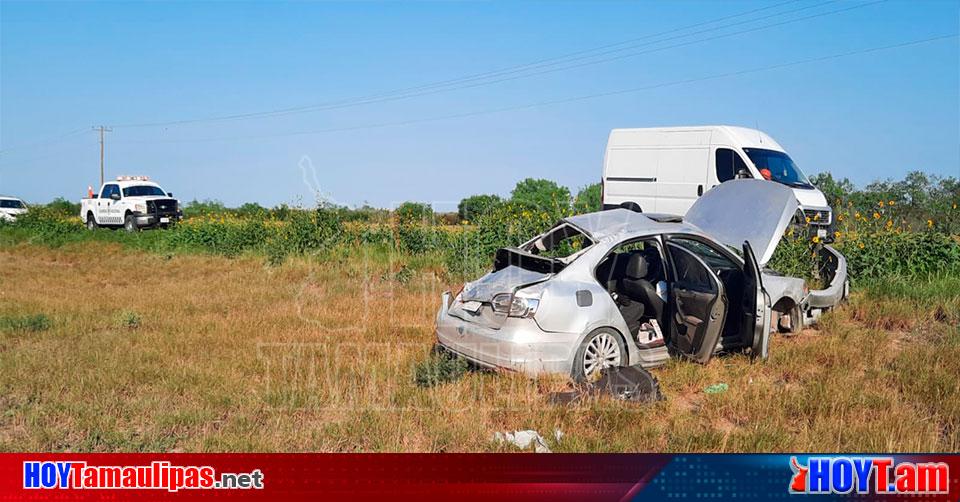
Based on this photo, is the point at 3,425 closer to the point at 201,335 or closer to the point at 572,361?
the point at 201,335

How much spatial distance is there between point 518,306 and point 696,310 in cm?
195

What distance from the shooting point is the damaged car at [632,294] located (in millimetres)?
6066

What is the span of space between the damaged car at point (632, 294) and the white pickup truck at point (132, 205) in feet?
75.6

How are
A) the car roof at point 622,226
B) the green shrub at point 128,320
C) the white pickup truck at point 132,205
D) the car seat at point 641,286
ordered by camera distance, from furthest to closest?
the white pickup truck at point 132,205 → the green shrub at point 128,320 → the car seat at point 641,286 → the car roof at point 622,226

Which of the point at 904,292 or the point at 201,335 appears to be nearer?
the point at 201,335

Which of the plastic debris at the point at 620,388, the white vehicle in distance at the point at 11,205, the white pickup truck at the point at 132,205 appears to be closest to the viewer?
the plastic debris at the point at 620,388

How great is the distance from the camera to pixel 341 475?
448cm

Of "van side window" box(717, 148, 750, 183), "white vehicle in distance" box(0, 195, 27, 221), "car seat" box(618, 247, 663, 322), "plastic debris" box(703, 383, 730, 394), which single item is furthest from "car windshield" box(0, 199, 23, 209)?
"plastic debris" box(703, 383, 730, 394)

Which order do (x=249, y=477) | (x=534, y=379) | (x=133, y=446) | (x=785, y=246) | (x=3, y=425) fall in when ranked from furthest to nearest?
(x=785, y=246) < (x=534, y=379) < (x=3, y=425) < (x=133, y=446) < (x=249, y=477)

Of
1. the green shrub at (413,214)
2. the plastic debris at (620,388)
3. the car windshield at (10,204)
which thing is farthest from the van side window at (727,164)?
the car windshield at (10,204)

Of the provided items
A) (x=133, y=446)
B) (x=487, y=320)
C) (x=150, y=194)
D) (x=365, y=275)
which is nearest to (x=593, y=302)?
(x=487, y=320)

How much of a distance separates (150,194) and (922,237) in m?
26.2

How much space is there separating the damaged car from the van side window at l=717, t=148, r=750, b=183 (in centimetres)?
749

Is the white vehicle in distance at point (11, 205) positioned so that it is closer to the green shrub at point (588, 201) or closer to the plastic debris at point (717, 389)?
the green shrub at point (588, 201)
